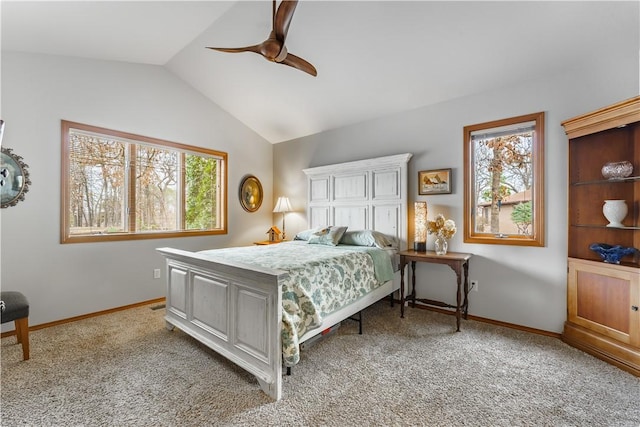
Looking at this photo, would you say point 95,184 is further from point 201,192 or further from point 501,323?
point 501,323

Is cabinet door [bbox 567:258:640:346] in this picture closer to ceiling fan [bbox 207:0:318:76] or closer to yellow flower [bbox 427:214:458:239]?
yellow flower [bbox 427:214:458:239]

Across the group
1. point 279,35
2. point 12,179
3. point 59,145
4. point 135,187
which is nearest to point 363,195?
point 279,35

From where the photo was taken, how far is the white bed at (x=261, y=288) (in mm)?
1881

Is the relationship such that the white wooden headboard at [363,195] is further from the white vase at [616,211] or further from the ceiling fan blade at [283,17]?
the ceiling fan blade at [283,17]

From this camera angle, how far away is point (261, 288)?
192 centimetres

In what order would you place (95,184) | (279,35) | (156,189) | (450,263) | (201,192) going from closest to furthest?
1. (279,35)
2. (450,263)
3. (95,184)
4. (156,189)
5. (201,192)

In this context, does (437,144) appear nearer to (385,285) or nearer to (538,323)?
(385,285)

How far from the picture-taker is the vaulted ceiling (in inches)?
91.2

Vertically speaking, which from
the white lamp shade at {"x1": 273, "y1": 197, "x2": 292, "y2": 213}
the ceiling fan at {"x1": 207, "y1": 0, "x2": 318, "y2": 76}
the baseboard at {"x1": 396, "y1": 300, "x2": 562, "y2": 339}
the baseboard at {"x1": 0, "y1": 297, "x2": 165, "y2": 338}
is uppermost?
the ceiling fan at {"x1": 207, "y1": 0, "x2": 318, "y2": 76}

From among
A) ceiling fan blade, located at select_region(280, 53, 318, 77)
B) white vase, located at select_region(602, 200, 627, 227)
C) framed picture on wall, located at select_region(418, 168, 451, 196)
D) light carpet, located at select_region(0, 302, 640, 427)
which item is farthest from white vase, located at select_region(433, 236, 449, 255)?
ceiling fan blade, located at select_region(280, 53, 318, 77)

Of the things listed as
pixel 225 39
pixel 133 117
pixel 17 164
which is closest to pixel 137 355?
pixel 17 164

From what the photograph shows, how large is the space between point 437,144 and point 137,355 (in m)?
3.79

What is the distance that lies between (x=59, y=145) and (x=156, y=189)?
3.68 ft

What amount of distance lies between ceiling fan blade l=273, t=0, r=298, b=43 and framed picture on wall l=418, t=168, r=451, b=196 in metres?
2.29
